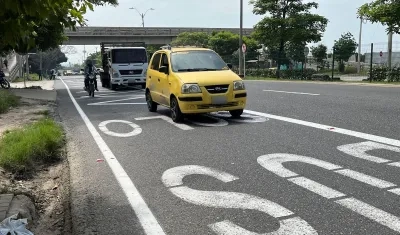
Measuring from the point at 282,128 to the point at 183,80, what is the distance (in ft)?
8.36

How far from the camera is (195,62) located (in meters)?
10.9

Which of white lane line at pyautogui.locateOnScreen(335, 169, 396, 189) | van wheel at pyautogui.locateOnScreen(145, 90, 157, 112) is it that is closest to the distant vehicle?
van wheel at pyautogui.locateOnScreen(145, 90, 157, 112)

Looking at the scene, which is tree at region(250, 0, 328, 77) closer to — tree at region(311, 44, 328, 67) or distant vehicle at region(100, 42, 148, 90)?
tree at region(311, 44, 328, 67)

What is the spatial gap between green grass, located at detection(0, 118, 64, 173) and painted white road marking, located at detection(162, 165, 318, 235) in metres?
2.30

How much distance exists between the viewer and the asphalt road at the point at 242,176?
4148mm

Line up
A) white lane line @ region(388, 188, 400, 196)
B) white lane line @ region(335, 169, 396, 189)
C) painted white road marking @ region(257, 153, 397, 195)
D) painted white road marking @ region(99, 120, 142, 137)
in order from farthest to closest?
painted white road marking @ region(99, 120, 142, 137), painted white road marking @ region(257, 153, 397, 195), white lane line @ region(335, 169, 396, 189), white lane line @ region(388, 188, 400, 196)

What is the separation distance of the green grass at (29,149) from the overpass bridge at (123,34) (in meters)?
56.1

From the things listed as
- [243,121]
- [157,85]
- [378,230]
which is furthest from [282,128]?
[378,230]

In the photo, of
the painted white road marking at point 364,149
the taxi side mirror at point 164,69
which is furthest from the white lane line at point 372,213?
the taxi side mirror at point 164,69

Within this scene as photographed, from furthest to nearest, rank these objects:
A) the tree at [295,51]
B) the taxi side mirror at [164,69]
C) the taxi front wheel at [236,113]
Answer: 1. the tree at [295,51]
2. the taxi side mirror at [164,69]
3. the taxi front wheel at [236,113]

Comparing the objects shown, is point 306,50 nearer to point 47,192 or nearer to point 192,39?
point 192,39

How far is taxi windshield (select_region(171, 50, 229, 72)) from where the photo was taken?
419 inches

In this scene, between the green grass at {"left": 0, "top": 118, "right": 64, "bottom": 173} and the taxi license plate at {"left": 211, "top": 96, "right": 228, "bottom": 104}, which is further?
the taxi license plate at {"left": 211, "top": 96, "right": 228, "bottom": 104}

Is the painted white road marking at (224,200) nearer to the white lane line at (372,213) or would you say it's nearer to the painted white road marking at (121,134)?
the white lane line at (372,213)
